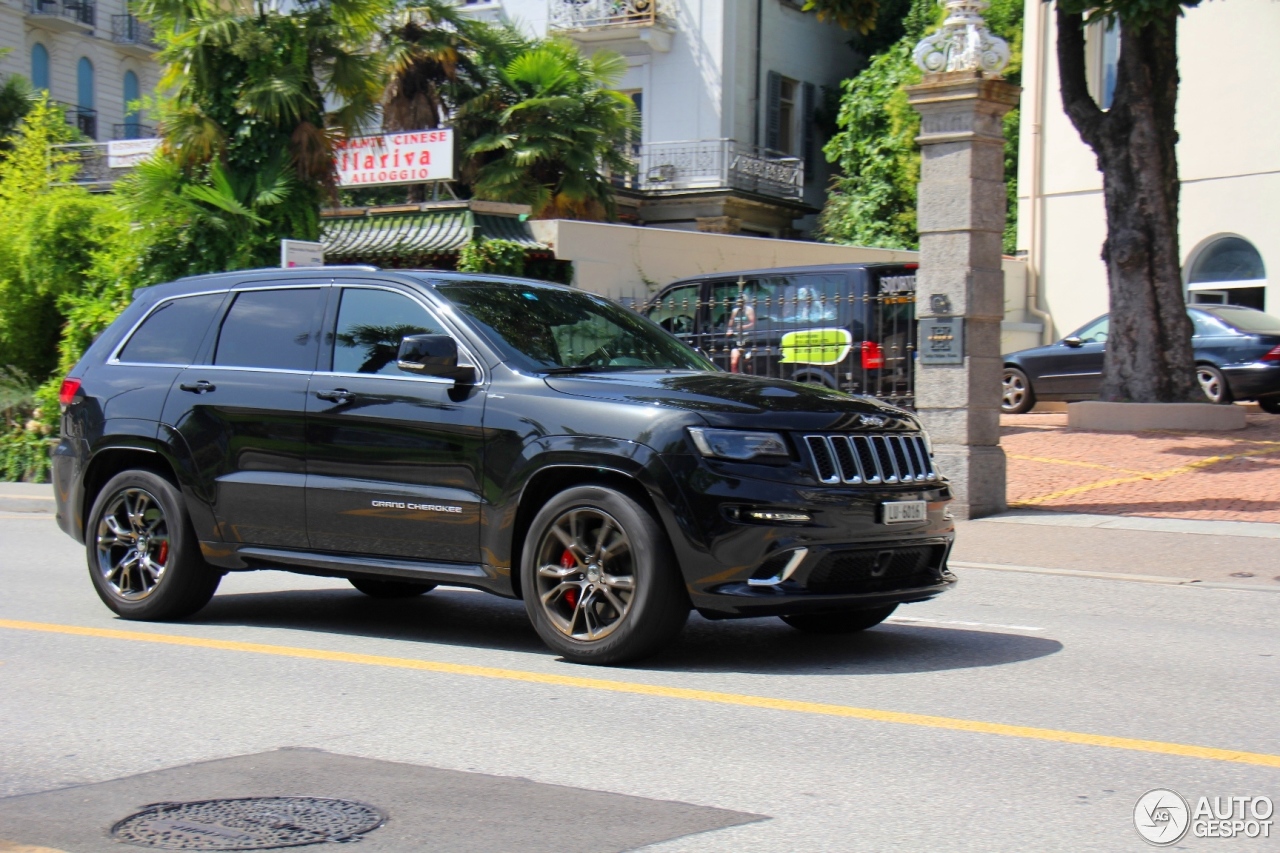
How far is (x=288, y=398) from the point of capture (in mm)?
7750

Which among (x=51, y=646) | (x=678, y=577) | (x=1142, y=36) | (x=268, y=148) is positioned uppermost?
(x=1142, y=36)

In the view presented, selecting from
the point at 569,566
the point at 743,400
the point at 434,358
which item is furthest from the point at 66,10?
the point at 743,400

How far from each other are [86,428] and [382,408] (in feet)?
7.30

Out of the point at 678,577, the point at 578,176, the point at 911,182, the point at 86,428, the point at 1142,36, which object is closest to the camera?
the point at 678,577

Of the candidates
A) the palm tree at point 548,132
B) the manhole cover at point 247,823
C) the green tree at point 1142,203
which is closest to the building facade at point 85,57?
the palm tree at point 548,132

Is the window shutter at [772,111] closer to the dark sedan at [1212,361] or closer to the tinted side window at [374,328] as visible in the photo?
the dark sedan at [1212,361]

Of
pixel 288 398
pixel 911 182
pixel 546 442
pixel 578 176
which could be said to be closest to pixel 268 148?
pixel 578 176

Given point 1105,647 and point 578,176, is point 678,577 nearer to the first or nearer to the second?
point 1105,647

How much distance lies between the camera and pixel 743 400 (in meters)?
6.69

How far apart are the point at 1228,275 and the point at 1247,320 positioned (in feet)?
22.5

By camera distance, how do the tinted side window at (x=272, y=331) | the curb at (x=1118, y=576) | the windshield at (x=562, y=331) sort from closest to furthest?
the windshield at (x=562, y=331)
the tinted side window at (x=272, y=331)
the curb at (x=1118, y=576)

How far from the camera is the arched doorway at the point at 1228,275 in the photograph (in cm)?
2553

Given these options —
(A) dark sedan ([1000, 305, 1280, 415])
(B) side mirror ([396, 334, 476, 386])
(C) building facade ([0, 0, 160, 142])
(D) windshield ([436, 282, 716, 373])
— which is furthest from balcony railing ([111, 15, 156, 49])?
(B) side mirror ([396, 334, 476, 386])

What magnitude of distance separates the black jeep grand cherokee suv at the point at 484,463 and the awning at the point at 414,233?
557 inches
